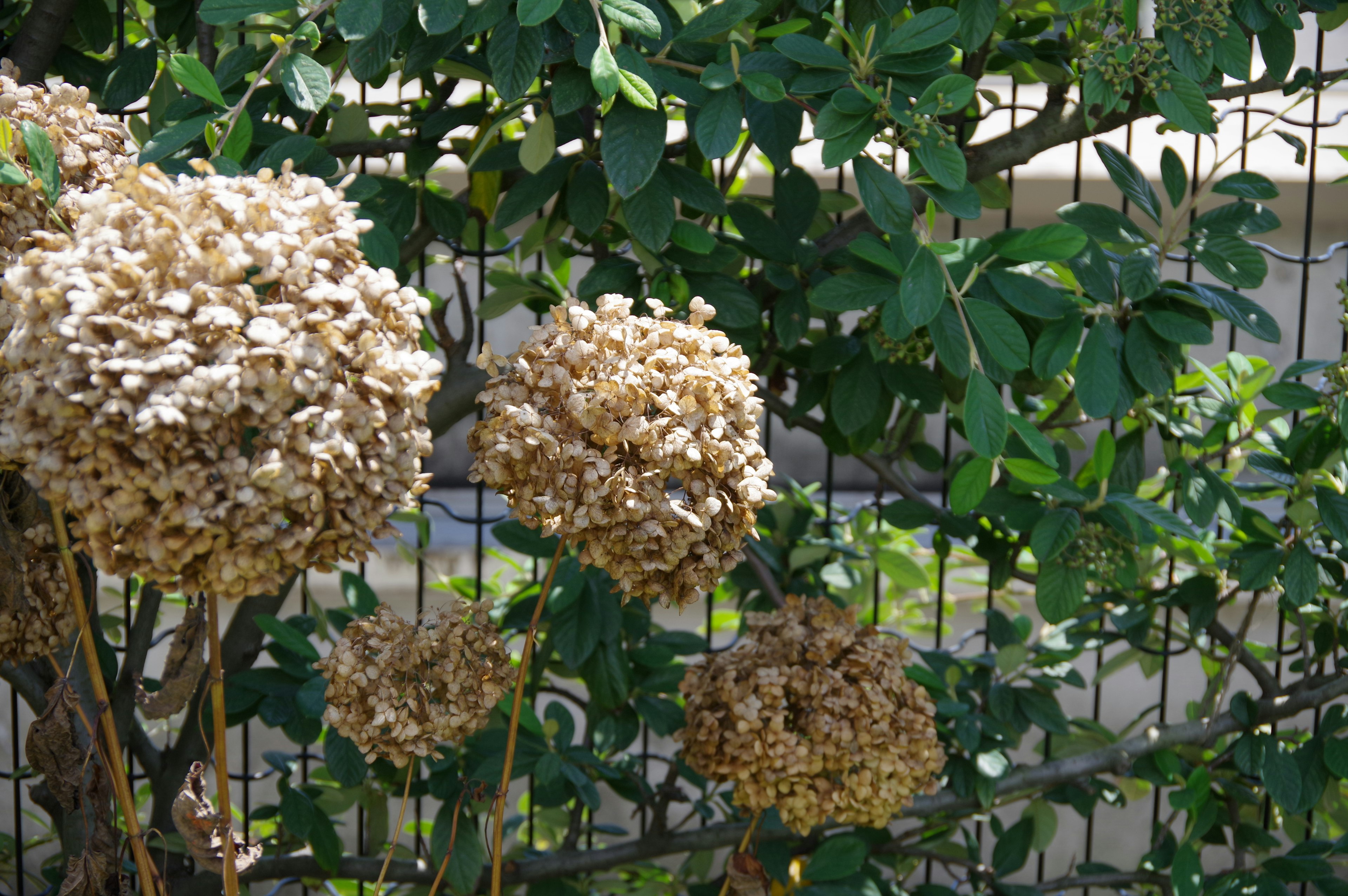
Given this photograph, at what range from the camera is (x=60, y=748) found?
813 millimetres

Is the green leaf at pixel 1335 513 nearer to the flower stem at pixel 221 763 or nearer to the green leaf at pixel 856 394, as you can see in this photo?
Answer: the green leaf at pixel 856 394

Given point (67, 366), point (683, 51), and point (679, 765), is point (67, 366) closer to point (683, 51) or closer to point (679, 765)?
point (683, 51)

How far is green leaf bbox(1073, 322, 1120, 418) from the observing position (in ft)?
3.84

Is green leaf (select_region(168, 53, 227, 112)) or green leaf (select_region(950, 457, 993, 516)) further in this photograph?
green leaf (select_region(950, 457, 993, 516))

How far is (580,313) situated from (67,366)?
1.10ft

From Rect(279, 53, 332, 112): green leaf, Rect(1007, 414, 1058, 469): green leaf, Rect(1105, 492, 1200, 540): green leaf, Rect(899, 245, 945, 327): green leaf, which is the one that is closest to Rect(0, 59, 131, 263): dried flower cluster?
Rect(279, 53, 332, 112): green leaf

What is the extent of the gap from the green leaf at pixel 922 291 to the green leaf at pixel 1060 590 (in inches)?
17.7

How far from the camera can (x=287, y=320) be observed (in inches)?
23.9

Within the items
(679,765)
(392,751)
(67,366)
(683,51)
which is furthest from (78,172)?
(679,765)

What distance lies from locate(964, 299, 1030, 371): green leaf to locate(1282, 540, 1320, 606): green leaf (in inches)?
22.4

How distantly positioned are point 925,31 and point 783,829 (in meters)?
1.04

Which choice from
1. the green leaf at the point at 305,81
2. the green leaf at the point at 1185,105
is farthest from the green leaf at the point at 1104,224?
the green leaf at the point at 305,81

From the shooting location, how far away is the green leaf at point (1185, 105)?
1.13 meters

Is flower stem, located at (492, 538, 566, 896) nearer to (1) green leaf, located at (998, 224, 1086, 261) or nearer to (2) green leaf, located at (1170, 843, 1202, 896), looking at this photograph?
(1) green leaf, located at (998, 224, 1086, 261)
